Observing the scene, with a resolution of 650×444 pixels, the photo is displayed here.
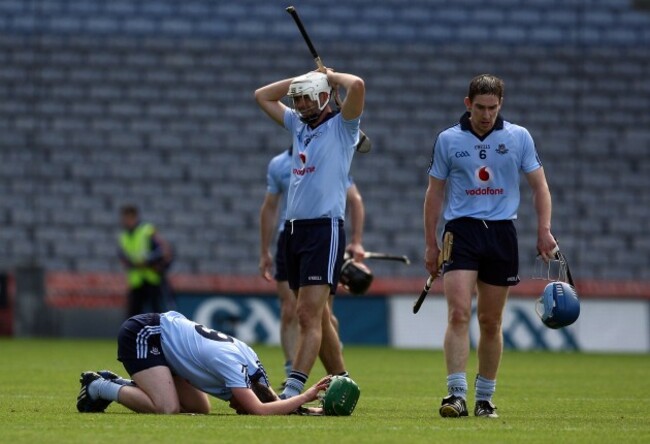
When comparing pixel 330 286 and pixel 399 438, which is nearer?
pixel 399 438

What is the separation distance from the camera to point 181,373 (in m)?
8.62

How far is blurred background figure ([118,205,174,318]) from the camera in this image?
20953 mm

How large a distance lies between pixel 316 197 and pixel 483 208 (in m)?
1.07

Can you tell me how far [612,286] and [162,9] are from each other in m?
8.88

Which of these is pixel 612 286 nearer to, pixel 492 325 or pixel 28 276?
pixel 28 276

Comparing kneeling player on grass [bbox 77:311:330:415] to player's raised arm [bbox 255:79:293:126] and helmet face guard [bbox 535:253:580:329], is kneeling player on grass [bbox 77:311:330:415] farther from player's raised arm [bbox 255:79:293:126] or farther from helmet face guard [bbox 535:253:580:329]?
player's raised arm [bbox 255:79:293:126]

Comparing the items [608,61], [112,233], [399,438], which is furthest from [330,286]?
[608,61]

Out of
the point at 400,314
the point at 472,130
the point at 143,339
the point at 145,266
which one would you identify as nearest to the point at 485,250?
the point at 472,130

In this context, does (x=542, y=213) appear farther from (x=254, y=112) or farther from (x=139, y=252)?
(x=254, y=112)

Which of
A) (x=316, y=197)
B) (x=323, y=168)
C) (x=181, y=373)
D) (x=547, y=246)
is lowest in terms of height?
(x=181, y=373)

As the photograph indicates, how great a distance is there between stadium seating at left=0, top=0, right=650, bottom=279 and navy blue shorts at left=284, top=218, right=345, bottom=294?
44.7 ft

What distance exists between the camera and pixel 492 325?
891 cm

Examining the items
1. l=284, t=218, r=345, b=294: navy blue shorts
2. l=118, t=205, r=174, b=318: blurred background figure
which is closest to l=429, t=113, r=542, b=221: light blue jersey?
l=284, t=218, r=345, b=294: navy blue shorts

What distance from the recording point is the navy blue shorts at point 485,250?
877cm
